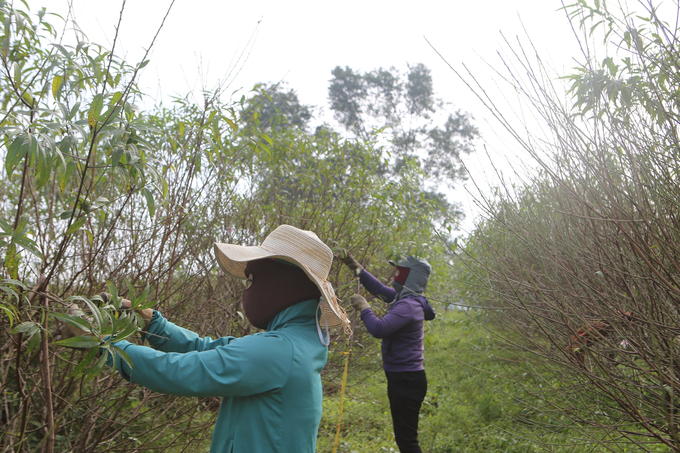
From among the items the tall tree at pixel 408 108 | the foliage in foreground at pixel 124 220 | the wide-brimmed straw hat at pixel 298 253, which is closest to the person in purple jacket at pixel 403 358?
the foliage in foreground at pixel 124 220

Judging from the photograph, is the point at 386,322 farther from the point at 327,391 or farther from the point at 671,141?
the point at 327,391

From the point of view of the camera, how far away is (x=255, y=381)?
1.67m

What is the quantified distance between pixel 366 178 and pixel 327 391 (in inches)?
137

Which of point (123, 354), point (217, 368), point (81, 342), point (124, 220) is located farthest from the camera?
point (124, 220)

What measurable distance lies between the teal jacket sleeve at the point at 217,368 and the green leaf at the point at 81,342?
Answer: 208 mm

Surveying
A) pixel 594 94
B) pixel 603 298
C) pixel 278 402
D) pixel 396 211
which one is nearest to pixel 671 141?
pixel 594 94

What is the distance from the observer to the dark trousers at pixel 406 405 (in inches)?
151

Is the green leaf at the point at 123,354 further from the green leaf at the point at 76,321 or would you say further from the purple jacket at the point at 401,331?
the purple jacket at the point at 401,331

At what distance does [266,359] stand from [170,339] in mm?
618

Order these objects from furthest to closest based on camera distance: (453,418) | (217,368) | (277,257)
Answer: (453,418), (277,257), (217,368)

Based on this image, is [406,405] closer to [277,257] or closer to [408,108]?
[277,257]

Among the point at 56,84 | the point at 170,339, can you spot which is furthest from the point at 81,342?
the point at 56,84

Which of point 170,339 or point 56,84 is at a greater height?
point 56,84

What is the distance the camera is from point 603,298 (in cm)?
215
